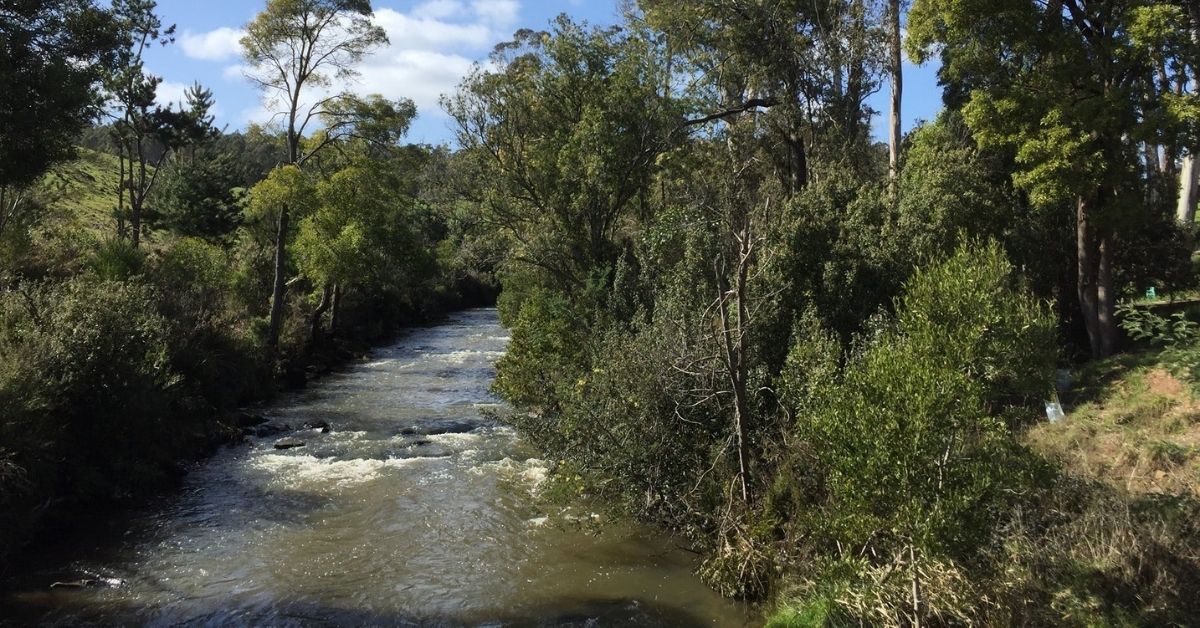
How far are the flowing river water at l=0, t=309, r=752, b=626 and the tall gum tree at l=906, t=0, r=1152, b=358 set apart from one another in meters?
10.5

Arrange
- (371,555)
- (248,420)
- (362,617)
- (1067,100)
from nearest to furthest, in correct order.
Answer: (362,617) < (371,555) < (1067,100) < (248,420)

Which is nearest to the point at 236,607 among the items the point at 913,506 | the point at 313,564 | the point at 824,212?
the point at 313,564

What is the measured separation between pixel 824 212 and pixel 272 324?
2000cm

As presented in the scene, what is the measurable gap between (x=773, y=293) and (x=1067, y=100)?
8021 mm

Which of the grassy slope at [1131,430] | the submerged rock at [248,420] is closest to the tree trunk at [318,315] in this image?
the submerged rock at [248,420]

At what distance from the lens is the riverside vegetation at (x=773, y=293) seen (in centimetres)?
817

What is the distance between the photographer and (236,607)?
10.4 meters

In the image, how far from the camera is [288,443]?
18.3 m

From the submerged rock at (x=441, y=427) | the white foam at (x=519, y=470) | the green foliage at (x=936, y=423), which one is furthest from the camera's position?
the submerged rock at (x=441, y=427)

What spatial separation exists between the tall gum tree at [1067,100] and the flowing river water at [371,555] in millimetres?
10490

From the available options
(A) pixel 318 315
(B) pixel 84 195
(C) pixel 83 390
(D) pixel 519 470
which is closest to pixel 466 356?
(A) pixel 318 315

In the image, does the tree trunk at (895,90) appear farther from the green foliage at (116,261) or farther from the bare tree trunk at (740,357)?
the green foliage at (116,261)

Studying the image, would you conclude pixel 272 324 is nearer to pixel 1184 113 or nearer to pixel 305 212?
pixel 305 212

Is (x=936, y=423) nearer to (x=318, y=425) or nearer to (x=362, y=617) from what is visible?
(x=362, y=617)
